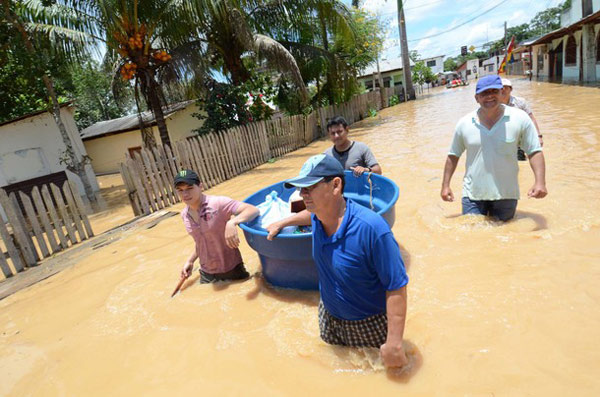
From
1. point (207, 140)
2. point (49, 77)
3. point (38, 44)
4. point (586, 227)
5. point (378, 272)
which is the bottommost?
point (586, 227)

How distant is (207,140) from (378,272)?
8361mm

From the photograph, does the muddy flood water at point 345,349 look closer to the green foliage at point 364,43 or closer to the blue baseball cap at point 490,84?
the blue baseball cap at point 490,84

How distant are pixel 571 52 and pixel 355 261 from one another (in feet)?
99.1

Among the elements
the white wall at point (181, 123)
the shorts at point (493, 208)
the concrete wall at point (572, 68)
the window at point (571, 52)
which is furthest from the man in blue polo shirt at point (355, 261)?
the window at point (571, 52)

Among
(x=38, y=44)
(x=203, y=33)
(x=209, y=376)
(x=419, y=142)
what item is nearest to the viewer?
(x=209, y=376)

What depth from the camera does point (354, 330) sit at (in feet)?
6.89

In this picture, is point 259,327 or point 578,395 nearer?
point 578,395

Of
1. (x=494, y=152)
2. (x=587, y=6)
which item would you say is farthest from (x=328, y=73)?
(x=587, y=6)

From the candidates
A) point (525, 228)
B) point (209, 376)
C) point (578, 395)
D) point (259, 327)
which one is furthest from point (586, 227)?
point (209, 376)

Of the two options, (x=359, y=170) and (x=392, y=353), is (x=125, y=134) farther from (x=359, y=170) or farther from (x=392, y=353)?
(x=392, y=353)

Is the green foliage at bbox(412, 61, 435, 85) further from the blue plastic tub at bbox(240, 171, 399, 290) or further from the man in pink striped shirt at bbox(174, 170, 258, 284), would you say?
the man in pink striped shirt at bbox(174, 170, 258, 284)

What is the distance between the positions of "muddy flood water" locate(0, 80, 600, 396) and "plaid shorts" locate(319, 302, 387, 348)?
11 cm

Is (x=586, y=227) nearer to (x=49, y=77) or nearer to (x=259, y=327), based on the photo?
(x=259, y=327)

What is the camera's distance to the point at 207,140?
9320 millimetres
